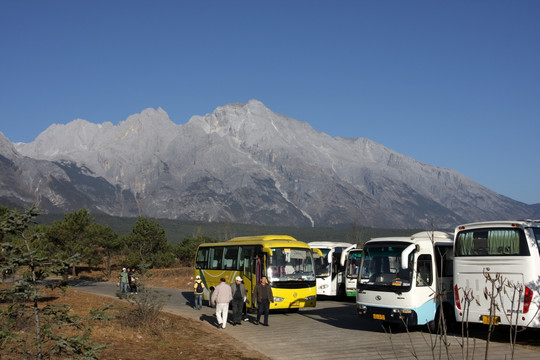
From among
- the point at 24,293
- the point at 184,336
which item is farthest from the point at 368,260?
the point at 24,293

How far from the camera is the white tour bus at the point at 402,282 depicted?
14.9 meters

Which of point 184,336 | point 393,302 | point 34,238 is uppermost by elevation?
point 34,238

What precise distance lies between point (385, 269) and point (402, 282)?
0.76 metres

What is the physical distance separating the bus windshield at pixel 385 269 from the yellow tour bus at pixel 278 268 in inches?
172

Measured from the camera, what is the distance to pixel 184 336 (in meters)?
14.7

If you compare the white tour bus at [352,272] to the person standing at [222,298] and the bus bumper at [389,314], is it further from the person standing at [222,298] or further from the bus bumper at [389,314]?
the person standing at [222,298]

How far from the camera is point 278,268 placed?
788 inches

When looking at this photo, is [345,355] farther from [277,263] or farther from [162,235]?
[162,235]

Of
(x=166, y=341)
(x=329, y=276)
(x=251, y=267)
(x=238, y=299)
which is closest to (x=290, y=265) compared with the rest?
(x=251, y=267)

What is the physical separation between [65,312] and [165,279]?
3854 centimetres

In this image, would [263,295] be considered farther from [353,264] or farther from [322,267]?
[353,264]

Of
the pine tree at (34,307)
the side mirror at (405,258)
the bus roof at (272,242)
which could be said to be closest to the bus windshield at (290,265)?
the bus roof at (272,242)

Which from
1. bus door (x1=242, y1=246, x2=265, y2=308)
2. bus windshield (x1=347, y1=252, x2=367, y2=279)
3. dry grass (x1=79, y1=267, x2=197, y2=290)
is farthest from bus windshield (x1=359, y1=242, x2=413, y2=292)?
dry grass (x1=79, y1=267, x2=197, y2=290)

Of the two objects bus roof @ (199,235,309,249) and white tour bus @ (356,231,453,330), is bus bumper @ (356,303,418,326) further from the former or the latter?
bus roof @ (199,235,309,249)
